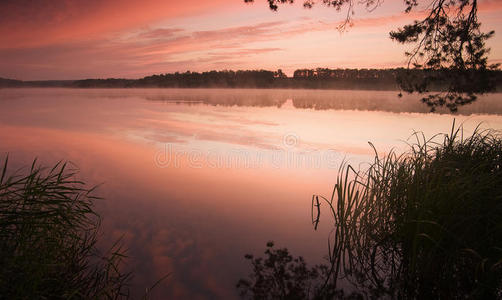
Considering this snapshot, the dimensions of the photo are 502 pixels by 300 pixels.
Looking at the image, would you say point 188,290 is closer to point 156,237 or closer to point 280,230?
point 156,237

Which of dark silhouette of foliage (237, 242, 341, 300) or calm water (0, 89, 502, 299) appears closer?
dark silhouette of foliage (237, 242, 341, 300)

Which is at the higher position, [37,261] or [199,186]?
[37,261]

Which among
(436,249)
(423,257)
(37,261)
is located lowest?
(423,257)

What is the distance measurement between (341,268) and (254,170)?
6.93 m

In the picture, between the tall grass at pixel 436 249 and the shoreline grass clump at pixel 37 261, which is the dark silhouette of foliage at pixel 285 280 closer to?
the tall grass at pixel 436 249

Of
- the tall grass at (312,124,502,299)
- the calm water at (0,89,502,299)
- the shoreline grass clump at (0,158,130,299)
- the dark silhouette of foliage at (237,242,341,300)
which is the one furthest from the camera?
the calm water at (0,89,502,299)

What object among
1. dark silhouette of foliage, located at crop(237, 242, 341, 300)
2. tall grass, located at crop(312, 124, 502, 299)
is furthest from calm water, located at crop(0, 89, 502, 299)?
tall grass, located at crop(312, 124, 502, 299)

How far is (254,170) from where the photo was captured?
37.6 feet

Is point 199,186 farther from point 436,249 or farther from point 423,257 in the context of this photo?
point 436,249

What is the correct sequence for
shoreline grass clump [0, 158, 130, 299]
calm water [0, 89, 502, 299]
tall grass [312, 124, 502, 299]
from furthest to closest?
calm water [0, 89, 502, 299], tall grass [312, 124, 502, 299], shoreline grass clump [0, 158, 130, 299]

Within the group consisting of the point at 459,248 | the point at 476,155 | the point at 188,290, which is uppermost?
the point at 476,155

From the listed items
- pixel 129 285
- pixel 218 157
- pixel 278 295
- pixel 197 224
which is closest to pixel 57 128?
pixel 218 157

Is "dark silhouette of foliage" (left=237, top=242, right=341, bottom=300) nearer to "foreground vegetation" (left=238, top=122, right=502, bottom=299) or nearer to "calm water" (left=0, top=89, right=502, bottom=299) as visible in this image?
"foreground vegetation" (left=238, top=122, right=502, bottom=299)

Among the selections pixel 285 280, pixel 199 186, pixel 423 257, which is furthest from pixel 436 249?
pixel 199 186
